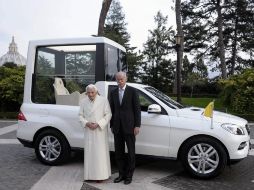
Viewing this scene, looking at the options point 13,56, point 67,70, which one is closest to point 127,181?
point 67,70

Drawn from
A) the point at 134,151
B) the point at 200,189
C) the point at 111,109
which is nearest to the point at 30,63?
the point at 111,109

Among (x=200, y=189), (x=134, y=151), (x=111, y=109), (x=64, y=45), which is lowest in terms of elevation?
(x=200, y=189)

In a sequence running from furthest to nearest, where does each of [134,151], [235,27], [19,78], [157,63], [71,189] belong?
[157,63], [235,27], [19,78], [134,151], [71,189]

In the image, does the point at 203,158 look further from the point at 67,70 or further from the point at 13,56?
the point at 13,56

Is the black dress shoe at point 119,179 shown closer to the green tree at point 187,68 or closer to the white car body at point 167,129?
the white car body at point 167,129

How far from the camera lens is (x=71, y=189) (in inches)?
250

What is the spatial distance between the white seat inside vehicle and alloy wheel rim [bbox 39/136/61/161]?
0.76 meters

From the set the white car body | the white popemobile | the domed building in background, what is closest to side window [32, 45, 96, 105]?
the white popemobile

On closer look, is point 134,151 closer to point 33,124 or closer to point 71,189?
point 71,189

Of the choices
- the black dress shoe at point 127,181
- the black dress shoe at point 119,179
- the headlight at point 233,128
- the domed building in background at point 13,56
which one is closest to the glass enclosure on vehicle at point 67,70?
the black dress shoe at point 119,179

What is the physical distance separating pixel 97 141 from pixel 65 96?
1.78m

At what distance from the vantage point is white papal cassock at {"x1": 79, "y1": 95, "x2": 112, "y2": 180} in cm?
667

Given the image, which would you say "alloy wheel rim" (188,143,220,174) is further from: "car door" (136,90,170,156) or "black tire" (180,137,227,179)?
"car door" (136,90,170,156)

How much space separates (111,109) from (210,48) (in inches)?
Result: 1659
